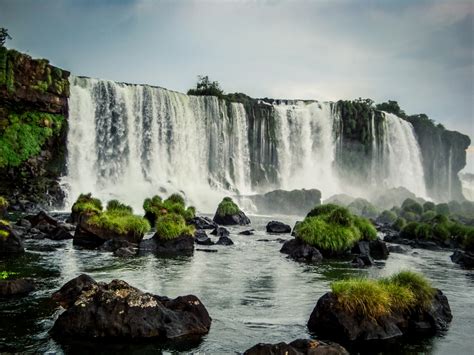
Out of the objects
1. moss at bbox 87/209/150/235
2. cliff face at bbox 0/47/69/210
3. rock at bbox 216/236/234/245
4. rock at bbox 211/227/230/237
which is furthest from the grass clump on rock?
cliff face at bbox 0/47/69/210

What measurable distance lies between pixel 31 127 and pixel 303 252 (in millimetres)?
42990

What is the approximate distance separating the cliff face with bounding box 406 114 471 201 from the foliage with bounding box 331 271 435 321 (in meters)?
101

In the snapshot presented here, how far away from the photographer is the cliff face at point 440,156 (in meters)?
108

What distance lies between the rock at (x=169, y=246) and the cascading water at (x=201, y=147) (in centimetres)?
3255

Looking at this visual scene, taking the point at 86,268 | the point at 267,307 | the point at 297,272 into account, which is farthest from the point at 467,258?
the point at 86,268

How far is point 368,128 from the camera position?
312ft

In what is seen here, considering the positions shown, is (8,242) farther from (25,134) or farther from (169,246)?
(25,134)

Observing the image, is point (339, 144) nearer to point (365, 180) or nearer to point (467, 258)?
point (365, 180)

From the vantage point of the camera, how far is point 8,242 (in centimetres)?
2147

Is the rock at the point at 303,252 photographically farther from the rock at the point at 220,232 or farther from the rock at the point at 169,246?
the rock at the point at 220,232

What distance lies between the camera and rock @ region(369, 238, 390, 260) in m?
27.2

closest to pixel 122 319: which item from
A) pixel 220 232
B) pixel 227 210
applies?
pixel 220 232

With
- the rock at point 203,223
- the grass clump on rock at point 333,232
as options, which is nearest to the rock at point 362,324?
the grass clump on rock at point 333,232

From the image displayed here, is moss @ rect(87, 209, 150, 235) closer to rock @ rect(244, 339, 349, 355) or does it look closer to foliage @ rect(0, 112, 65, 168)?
rock @ rect(244, 339, 349, 355)
